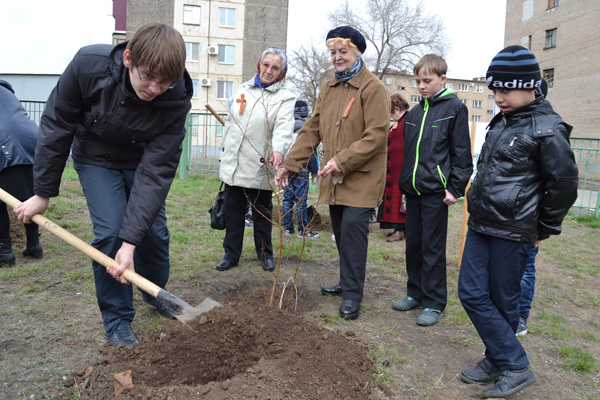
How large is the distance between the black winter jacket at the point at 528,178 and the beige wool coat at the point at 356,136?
3.14 ft

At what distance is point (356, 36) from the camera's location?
3.58 metres

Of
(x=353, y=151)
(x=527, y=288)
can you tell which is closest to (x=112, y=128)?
(x=353, y=151)

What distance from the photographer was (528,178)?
2.54 meters

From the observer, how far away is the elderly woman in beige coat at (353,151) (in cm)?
346

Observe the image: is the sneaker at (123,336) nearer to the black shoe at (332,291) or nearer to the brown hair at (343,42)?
the black shoe at (332,291)

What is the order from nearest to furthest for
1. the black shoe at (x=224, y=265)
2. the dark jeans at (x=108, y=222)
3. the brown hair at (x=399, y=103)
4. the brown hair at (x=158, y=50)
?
the brown hair at (x=158, y=50) → the dark jeans at (x=108, y=222) → the black shoe at (x=224, y=265) → the brown hair at (x=399, y=103)

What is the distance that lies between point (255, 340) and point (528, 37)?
112ft

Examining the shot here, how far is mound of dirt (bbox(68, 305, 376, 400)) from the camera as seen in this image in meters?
2.29

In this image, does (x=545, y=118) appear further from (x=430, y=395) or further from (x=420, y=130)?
(x=430, y=395)

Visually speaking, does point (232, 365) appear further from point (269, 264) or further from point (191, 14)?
point (191, 14)

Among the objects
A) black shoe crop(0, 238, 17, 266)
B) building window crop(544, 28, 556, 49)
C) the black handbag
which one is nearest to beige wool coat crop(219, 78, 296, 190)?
the black handbag

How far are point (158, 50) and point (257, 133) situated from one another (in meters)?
2.26

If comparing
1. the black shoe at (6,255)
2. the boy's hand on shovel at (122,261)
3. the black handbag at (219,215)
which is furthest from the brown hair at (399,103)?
the black shoe at (6,255)

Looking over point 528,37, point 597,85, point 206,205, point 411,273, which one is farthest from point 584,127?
point 411,273
